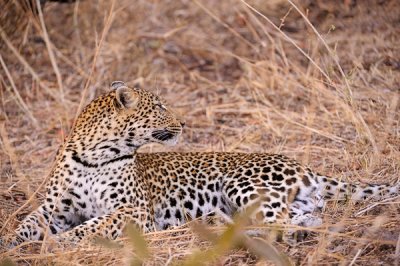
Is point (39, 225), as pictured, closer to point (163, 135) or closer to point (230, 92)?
point (163, 135)

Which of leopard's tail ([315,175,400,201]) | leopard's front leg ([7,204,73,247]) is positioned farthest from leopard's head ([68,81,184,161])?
leopard's tail ([315,175,400,201])

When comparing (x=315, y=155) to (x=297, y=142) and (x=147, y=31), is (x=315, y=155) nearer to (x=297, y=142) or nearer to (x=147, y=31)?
(x=297, y=142)

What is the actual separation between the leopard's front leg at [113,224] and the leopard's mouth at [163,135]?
2.41 feet

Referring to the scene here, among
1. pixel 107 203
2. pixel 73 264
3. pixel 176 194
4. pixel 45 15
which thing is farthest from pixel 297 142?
pixel 45 15

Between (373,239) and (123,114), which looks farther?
(123,114)

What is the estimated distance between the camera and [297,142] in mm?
10875

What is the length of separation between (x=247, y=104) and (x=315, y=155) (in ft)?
7.66

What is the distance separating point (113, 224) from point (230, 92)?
5.40m

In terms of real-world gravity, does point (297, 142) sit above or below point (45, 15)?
below

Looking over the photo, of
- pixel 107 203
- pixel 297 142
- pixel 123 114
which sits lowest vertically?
pixel 297 142

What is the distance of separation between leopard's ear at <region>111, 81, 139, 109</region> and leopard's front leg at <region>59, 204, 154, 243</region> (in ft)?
3.26

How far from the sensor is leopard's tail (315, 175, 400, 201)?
26.9 ft

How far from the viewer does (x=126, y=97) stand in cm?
830

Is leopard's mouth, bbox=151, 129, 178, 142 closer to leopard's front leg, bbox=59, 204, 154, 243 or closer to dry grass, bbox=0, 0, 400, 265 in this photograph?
leopard's front leg, bbox=59, 204, 154, 243
